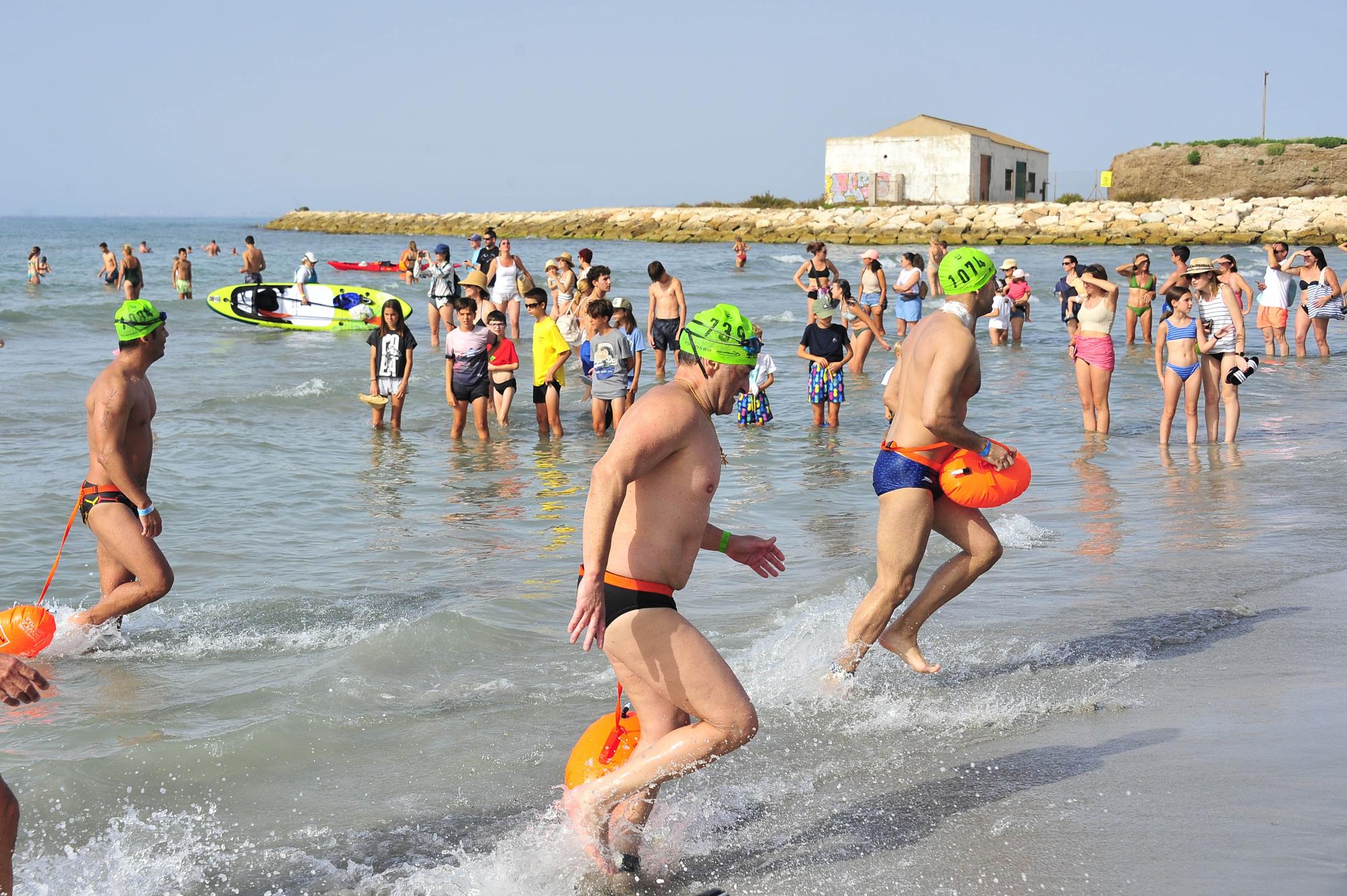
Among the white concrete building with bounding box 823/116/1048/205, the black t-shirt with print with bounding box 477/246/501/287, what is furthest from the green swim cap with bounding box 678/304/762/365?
the white concrete building with bounding box 823/116/1048/205

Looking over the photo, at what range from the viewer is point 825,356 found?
1292 centimetres

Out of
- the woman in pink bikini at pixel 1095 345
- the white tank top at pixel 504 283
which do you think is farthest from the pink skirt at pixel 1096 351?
the white tank top at pixel 504 283

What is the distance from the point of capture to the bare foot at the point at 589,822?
3611mm

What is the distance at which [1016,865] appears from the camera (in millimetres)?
3664

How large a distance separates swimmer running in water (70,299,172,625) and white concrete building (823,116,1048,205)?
63333mm

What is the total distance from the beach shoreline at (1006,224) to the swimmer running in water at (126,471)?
49283 mm

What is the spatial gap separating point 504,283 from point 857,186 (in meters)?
52.3

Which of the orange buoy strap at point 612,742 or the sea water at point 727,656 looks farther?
the sea water at point 727,656

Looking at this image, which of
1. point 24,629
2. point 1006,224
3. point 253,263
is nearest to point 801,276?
point 24,629

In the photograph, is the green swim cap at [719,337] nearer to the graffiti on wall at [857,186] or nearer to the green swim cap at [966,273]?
the green swim cap at [966,273]

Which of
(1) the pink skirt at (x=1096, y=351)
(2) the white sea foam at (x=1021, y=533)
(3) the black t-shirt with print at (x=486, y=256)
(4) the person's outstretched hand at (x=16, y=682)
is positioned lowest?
(2) the white sea foam at (x=1021, y=533)

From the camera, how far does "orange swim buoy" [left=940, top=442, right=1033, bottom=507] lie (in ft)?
16.1

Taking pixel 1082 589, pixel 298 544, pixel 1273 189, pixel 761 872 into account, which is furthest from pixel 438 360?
pixel 1273 189

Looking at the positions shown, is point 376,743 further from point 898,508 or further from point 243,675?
point 898,508
